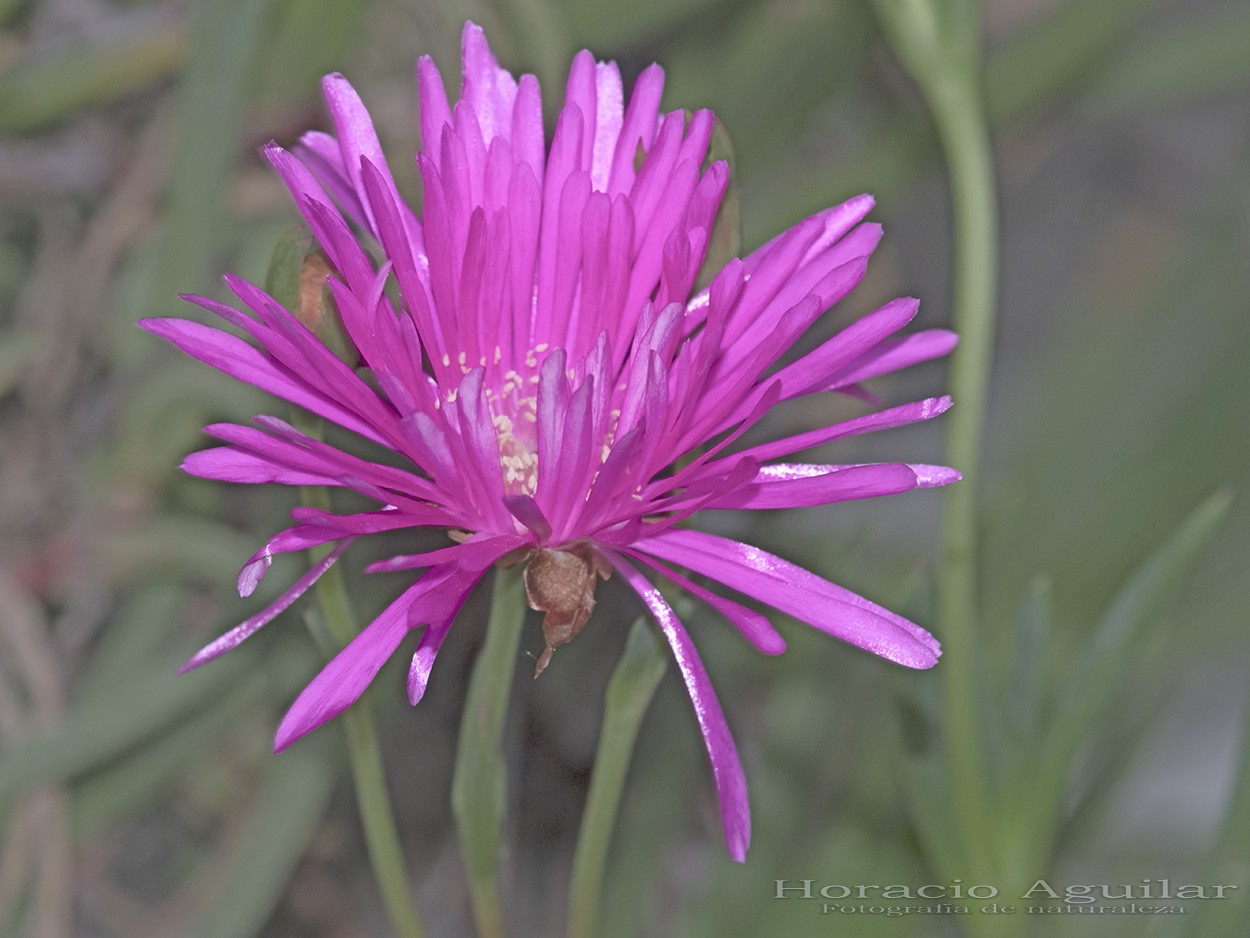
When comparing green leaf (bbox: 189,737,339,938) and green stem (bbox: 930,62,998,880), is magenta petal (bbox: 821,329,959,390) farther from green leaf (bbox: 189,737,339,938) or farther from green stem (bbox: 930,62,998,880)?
green leaf (bbox: 189,737,339,938)

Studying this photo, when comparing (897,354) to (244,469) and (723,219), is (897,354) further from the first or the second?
(244,469)

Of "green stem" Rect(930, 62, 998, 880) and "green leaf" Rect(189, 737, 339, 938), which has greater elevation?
"green stem" Rect(930, 62, 998, 880)

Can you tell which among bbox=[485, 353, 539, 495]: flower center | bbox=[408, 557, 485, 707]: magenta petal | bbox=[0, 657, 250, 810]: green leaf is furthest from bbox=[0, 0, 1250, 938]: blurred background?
bbox=[408, 557, 485, 707]: magenta petal

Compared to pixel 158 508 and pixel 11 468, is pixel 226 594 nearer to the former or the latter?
pixel 158 508

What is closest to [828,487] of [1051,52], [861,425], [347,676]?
[861,425]

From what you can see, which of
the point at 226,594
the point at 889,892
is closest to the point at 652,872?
the point at 889,892

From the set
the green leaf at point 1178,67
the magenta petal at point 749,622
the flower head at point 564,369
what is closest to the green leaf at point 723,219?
the flower head at point 564,369

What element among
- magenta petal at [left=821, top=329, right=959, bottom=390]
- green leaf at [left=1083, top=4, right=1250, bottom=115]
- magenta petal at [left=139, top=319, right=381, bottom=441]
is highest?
green leaf at [left=1083, top=4, right=1250, bottom=115]
